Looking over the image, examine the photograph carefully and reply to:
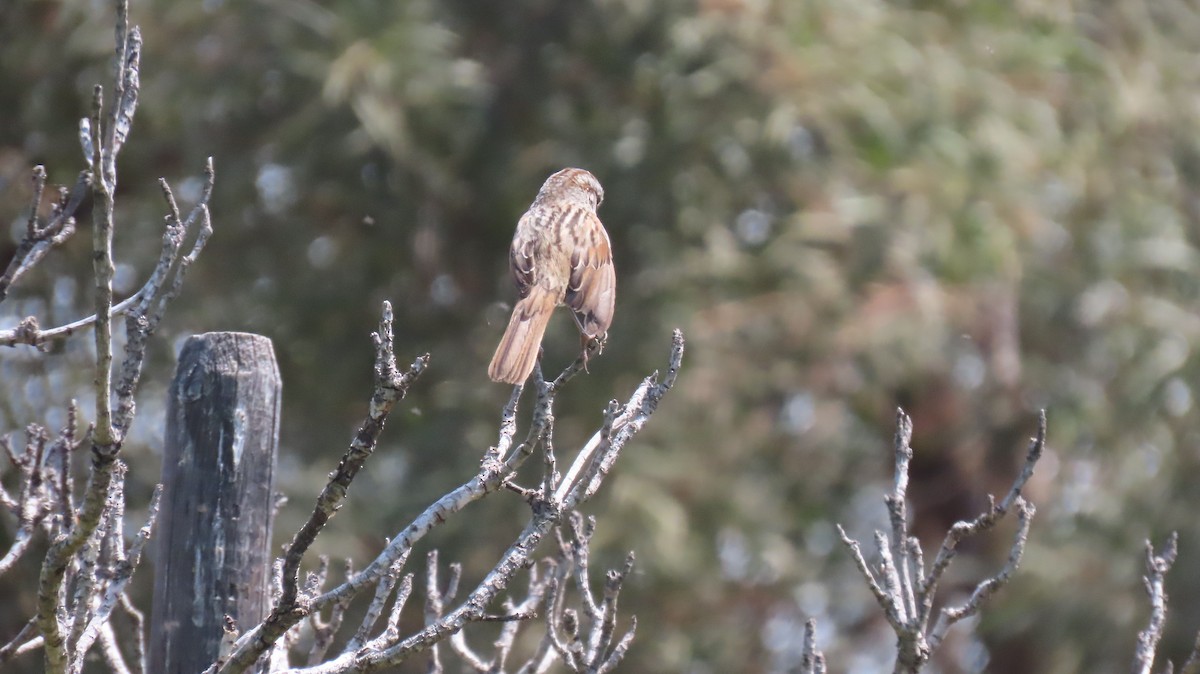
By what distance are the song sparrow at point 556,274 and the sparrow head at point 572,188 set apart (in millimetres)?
28

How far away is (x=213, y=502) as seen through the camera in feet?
11.1

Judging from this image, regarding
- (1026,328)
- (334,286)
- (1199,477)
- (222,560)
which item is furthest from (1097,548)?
(222,560)

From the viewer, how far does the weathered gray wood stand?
336 cm

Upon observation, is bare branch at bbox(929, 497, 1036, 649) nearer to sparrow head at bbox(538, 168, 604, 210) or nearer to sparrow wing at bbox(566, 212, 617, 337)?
sparrow wing at bbox(566, 212, 617, 337)

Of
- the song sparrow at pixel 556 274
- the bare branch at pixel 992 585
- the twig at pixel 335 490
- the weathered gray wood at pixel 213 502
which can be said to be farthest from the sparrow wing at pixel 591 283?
the twig at pixel 335 490

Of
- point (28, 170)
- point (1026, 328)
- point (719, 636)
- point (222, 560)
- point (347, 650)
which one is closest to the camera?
point (347, 650)

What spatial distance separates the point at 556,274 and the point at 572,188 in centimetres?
84

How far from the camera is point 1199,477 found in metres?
9.86

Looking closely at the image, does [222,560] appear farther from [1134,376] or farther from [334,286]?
[1134,376]

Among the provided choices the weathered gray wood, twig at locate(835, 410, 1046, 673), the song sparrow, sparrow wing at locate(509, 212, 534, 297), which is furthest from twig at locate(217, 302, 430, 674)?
sparrow wing at locate(509, 212, 534, 297)

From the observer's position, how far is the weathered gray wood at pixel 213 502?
→ 11.0 ft

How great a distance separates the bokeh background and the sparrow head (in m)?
3.47

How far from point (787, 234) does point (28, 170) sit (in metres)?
4.45

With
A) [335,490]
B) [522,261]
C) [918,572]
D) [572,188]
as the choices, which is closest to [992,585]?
[918,572]
